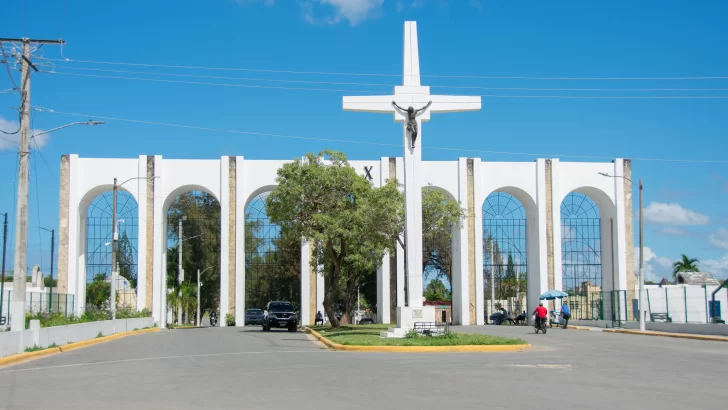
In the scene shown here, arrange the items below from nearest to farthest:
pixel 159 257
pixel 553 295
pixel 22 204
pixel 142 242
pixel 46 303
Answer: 1. pixel 22 204
2. pixel 46 303
3. pixel 553 295
4. pixel 142 242
5. pixel 159 257

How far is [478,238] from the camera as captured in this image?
52.5m

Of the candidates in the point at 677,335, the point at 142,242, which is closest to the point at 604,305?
the point at 677,335

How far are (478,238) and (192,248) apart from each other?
28.1 m

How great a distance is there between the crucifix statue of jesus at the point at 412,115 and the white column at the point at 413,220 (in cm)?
22

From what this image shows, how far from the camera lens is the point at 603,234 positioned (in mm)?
55062

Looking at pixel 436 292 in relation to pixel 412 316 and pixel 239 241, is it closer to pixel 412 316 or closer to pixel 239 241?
pixel 239 241

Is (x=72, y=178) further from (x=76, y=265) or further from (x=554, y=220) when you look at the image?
(x=554, y=220)

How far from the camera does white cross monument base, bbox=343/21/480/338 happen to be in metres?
26.4

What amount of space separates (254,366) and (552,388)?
7.41 m

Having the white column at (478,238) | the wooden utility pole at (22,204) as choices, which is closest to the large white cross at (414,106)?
the wooden utility pole at (22,204)

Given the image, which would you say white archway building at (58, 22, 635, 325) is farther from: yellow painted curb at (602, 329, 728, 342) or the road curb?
the road curb

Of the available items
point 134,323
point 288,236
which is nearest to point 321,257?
point 288,236

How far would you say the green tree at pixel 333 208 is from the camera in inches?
1422

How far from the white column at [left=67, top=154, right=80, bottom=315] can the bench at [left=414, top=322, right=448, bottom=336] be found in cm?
3160
